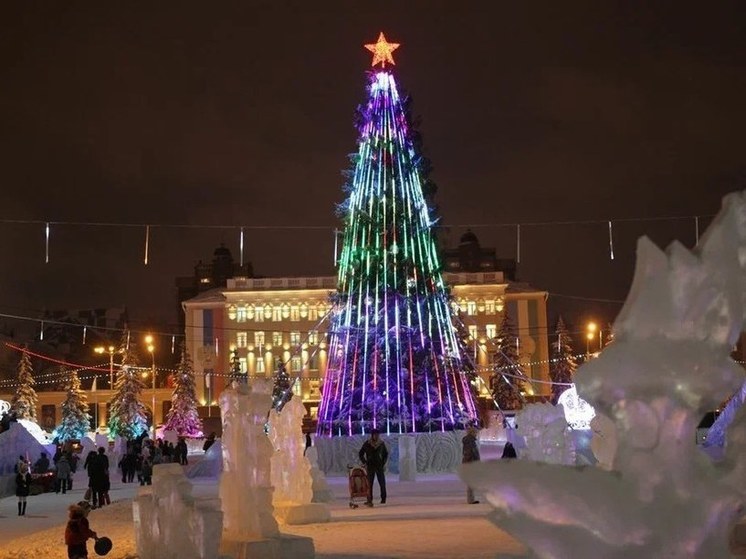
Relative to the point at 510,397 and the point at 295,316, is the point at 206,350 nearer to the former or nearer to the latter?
the point at 295,316

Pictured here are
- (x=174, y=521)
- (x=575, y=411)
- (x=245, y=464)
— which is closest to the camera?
(x=174, y=521)

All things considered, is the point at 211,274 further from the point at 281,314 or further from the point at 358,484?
the point at 358,484

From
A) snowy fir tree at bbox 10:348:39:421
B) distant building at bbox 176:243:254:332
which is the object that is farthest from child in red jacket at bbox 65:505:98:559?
distant building at bbox 176:243:254:332

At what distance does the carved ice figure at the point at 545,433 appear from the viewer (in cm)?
1650

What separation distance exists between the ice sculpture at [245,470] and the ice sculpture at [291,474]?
3723mm

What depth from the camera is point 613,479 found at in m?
5.28

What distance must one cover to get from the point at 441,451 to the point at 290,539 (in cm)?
1629

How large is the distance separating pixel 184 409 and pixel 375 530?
57.3 m

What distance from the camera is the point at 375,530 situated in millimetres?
14922

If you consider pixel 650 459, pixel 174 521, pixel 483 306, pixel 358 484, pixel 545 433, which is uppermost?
pixel 483 306

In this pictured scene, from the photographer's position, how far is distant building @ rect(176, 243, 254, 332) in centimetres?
10950

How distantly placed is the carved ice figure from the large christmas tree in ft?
36.7

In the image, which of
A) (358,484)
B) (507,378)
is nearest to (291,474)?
(358,484)

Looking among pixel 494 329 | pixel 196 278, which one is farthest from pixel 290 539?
pixel 196 278
